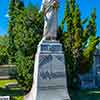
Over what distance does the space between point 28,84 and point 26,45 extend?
1.91m

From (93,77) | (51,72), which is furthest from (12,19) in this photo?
(51,72)

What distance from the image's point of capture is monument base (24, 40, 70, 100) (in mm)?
10766

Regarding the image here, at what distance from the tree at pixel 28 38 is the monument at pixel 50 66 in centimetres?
247

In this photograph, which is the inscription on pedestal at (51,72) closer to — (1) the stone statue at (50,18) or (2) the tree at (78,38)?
(1) the stone statue at (50,18)

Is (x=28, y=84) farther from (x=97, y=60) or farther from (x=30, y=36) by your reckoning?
(x=97, y=60)

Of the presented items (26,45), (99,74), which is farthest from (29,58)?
(99,74)

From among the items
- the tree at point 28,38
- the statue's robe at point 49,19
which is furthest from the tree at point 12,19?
the statue's robe at point 49,19

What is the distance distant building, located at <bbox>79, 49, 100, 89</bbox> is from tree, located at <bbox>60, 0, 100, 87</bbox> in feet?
1.88

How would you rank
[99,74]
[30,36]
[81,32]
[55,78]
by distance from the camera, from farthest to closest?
[99,74] → [81,32] → [30,36] → [55,78]

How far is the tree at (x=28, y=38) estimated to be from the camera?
13750 mm

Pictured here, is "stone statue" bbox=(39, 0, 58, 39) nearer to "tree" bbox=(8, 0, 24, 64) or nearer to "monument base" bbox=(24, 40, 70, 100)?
"monument base" bbox=(24, 40, 70, 100)

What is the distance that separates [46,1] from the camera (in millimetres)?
11242

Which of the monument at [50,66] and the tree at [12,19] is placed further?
the tree at [12,19]

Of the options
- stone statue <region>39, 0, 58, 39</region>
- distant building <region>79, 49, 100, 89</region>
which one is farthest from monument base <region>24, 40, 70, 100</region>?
distant building <region>79, 49, 100, 89</region>
